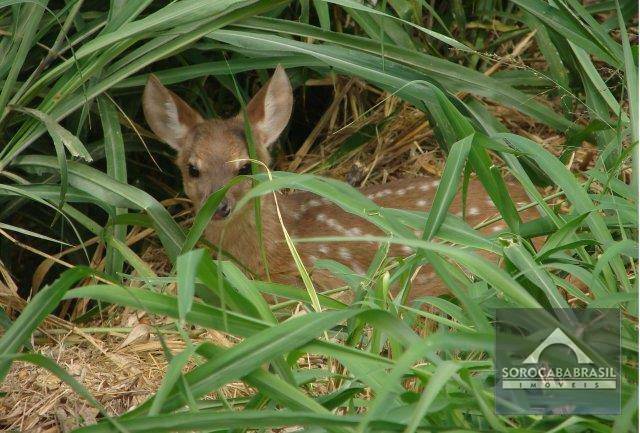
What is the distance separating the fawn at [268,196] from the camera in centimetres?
416

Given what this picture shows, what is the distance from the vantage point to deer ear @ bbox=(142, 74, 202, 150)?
4094 millimetres

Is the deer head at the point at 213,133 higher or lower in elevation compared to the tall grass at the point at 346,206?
lower

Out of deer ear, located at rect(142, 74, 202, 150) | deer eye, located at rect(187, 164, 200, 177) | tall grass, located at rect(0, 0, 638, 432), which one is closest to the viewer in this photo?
tall grass, located at rect(0, 0, 638, 432)

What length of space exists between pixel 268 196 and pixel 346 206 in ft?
6.89

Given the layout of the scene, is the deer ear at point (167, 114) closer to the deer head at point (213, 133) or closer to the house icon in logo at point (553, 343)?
the deer head at point (213, 133)

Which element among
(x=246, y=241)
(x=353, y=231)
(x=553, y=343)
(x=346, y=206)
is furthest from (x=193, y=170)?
(x=553, y=343)

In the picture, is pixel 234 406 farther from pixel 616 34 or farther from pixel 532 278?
pixel 616 34

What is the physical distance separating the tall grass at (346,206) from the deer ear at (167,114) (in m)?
0.06

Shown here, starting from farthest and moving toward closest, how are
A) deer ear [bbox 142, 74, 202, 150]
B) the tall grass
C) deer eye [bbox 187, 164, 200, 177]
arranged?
1. deer eye [bbox 187, 164, 200, 177]
2. deer ear [bbox 142, 74, 202, 150]
3. the tall grass

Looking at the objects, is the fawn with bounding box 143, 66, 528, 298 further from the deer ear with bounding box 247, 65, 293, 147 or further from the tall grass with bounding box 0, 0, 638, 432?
the tall grass with bounding box 0, 0, 638, 432

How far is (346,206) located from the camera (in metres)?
2.41

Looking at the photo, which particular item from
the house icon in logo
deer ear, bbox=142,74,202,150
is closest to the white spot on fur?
deer ear, bbox=142,74,202,150

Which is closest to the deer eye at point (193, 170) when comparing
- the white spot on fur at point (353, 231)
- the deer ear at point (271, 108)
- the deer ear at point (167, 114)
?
the deer ear at point (167, 114)

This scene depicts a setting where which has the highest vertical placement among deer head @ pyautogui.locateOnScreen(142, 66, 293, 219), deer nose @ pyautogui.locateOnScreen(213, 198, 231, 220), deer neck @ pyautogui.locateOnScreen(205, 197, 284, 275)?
deer head @ pyautogui.locateOnScreen(142, 66, 293, 219)
